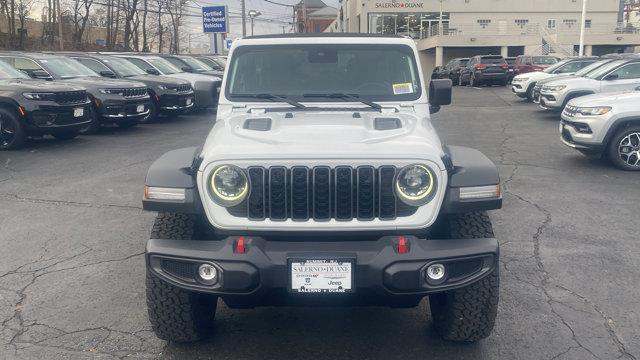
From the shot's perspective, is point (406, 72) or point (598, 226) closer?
point (406, 72)

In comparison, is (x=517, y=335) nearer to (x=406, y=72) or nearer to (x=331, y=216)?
(x=331, y=216)

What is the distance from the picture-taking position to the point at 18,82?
11648 millimetres

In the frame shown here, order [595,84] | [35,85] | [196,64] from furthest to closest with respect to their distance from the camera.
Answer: [196,64] < [595,84] < [35,85]

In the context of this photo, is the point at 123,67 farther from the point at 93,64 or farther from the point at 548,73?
the point at 548,73

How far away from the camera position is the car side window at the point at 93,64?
51.4 feet

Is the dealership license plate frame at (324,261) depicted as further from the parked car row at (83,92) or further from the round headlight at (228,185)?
the parked car row at (83,92)

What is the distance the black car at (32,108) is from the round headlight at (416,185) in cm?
980

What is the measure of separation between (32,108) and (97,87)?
7.91ft

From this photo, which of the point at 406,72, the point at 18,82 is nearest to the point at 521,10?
the point at 18,82

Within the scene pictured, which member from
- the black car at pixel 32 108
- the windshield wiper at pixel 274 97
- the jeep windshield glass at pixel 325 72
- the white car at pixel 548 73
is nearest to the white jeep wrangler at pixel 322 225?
the windshield wiper at pixel 274 97

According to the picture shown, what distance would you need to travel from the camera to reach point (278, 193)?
3350mm

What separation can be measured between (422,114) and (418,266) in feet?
6.01

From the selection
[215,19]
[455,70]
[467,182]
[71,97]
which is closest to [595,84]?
[71,97]

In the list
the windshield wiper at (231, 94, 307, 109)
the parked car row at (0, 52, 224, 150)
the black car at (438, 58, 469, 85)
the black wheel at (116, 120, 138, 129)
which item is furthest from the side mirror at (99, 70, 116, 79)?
the black car at (438, 58, 469, 85)
